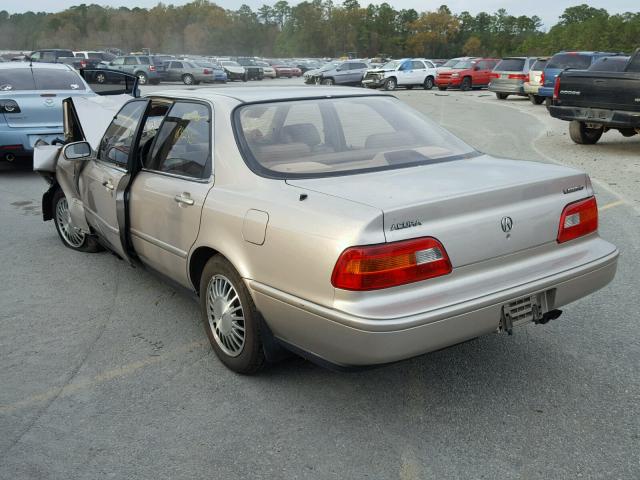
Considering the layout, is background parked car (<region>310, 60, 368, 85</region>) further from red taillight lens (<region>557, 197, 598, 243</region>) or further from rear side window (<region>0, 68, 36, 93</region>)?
red taillight lens (<region>557, 197, 598, 243</region>)

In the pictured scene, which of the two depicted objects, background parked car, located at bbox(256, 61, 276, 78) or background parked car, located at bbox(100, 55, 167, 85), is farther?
background parked car, located at bbox(256, 61, 276, 78)

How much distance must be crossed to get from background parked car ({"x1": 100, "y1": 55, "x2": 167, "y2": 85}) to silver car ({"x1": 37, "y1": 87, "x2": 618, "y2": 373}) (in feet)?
130

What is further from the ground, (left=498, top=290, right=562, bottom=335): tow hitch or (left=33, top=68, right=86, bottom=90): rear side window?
(left=33, top=68, right=86, bottom=90): rear side window

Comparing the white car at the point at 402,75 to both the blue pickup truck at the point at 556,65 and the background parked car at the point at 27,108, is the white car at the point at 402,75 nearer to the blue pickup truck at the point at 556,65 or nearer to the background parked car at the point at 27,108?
the blue pickup truck at the point at 556,65

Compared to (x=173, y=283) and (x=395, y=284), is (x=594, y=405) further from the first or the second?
(x=173, y=283)

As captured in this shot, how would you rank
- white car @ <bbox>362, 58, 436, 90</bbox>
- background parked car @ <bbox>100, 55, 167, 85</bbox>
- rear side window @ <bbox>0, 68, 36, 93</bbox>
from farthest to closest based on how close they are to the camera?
background parked car @ <bbox>100, 55, 167, 85</bbox> < white car @ <bbox>362, 58, 436, 90</bbox> < rear side window @ <bbox>0, 68, 36, 93</bbox>

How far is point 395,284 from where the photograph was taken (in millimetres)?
2893

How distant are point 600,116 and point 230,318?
1019 centimetres

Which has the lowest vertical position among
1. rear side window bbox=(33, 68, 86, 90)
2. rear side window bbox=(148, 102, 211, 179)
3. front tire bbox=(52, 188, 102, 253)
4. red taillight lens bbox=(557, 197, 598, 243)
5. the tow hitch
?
front tire bbox=(52, 188, 102, 253)

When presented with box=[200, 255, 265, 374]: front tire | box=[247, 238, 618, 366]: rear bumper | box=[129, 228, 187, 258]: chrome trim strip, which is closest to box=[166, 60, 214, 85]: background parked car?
box=[129, 228, 187, 258]: chrome trim strip

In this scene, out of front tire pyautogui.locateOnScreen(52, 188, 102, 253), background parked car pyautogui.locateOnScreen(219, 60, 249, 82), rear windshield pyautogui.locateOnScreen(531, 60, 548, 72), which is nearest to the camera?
front tire pyautogui.locateOnScreen(52, 188, 102, 253)

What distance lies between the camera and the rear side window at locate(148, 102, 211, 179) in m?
3.92

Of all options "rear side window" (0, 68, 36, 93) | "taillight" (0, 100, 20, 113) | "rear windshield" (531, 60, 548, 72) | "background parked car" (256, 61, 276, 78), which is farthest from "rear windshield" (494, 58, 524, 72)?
"background parked car" (256, 61, 276, 78)

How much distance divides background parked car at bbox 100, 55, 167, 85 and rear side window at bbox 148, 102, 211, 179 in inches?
1558
